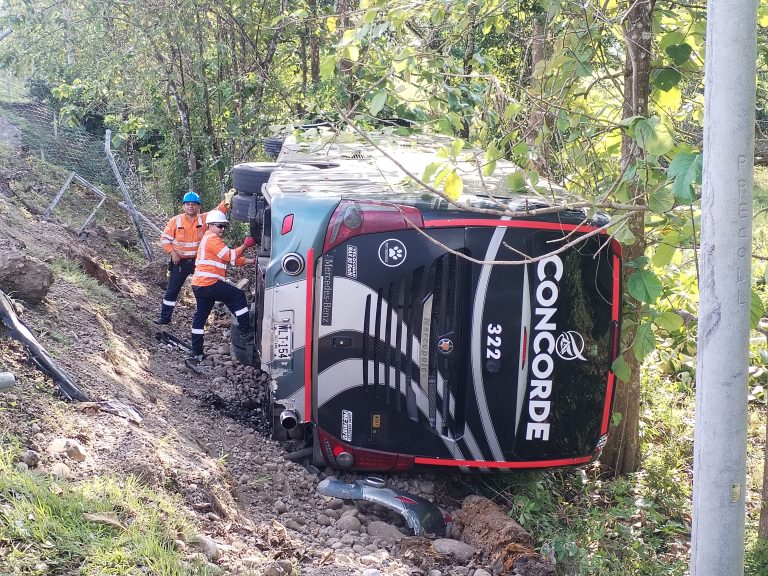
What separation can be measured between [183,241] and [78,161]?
22.3 feet

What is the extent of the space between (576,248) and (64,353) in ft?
11.4

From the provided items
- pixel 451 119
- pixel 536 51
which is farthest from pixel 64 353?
pixel 536 51

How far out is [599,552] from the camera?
5.16m

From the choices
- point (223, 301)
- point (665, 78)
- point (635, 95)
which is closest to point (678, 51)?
point (665, 78)

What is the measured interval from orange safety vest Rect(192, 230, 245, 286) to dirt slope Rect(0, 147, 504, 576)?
31.3 inches

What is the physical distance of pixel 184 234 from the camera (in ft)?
31.3

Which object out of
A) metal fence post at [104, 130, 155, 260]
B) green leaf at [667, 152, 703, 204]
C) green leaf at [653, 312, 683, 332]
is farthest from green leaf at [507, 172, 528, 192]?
metal fence post at [104, 130, 155, 260]

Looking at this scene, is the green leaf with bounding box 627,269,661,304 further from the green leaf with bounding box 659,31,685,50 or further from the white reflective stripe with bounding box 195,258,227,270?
the white reflective stripe with bounding box 195,258,227,270

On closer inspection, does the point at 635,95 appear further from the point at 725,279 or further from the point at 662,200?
the point at 725,279

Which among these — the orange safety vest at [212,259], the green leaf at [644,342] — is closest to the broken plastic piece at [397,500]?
the green leaf at [644,342]

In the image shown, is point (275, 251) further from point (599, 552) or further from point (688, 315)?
point (688, 315)

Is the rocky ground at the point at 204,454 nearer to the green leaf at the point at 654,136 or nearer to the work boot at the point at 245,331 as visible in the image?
the work boot at the point at 245,331

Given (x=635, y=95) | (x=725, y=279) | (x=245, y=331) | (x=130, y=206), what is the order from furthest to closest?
(x=130, y=206), (x=245, y=331), (x=635, y=95), (x=725, y=279)

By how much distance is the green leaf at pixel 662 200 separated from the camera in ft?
14.8
